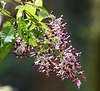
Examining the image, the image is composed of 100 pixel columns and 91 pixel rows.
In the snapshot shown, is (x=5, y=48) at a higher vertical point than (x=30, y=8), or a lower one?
lower

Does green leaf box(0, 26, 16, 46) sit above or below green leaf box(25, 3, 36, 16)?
below

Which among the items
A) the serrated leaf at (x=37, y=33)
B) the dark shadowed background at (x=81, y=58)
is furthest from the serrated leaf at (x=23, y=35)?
the dark shadowed background at (x=81, y=58)

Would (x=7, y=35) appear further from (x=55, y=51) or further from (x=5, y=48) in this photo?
(x=55, y=51)

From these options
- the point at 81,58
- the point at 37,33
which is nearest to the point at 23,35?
the point at 37,33

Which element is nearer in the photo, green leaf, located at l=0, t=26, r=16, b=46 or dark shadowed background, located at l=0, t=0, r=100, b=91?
green leaf, located at l=0, t=26, r=16, b=46

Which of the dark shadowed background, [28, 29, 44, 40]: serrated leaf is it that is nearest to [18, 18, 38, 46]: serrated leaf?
[28, 29, 44, 40]: serrated leaf

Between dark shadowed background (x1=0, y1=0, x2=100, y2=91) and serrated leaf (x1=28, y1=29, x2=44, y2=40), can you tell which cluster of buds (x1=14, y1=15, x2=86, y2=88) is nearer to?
serrated leaf (x1=28, y1=29, x2=44, y2=40)
